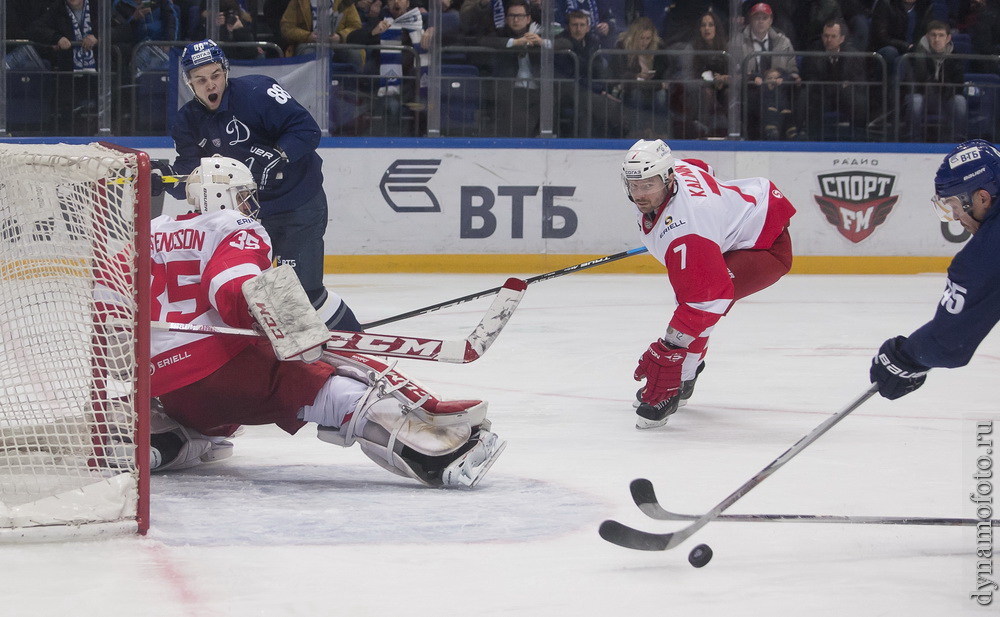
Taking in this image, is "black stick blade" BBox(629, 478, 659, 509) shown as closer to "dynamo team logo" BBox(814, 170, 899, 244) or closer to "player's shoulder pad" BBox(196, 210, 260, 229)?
"player's shoulder pad" BBox(196, 210, 260, 229)

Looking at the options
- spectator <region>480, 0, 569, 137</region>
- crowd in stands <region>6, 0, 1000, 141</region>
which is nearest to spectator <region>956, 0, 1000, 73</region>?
crowd in stands <region>6, 0, 1000, 141</region>

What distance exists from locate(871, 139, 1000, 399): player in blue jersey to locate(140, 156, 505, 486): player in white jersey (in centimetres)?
102

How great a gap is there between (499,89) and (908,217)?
2.67m

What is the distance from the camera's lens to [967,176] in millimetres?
2266

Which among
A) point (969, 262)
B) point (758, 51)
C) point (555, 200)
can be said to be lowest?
point (555, 200)

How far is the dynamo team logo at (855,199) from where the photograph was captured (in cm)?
781

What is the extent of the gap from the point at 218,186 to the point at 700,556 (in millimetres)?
1358

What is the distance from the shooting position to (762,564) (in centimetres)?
226

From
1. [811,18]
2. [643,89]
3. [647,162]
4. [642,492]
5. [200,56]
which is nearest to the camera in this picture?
[642,492]

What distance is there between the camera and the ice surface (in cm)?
209

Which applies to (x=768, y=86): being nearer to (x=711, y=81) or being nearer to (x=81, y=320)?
(x=711, y=81)

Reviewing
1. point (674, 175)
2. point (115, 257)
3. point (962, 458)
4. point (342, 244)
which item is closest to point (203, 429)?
point (115, 257)

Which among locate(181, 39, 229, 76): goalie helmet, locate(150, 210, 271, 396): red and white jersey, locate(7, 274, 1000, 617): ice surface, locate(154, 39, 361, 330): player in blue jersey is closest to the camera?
locate(7, 274, 1000, 617): ice surface

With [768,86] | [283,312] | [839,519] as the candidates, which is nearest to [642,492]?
[839,519]
